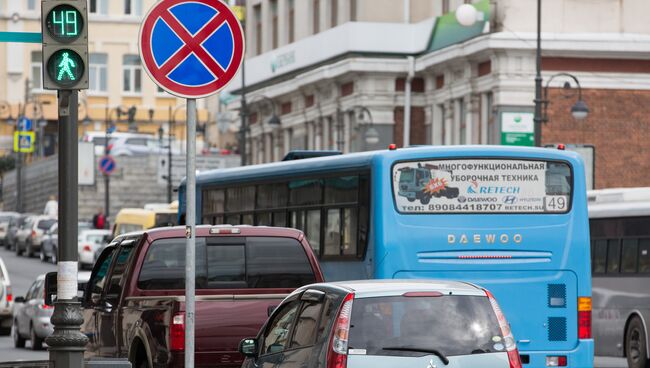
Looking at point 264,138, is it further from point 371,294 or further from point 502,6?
point 371,294

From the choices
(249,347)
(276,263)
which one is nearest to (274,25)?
(276,263)

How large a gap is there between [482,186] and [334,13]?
46.8 meters

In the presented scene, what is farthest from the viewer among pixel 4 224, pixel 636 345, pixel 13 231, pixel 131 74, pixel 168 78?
pixel 131 74

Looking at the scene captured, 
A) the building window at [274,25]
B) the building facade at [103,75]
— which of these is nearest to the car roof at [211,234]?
the building window at [274,25]

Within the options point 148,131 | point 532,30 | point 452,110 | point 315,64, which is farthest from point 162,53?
point 148,131

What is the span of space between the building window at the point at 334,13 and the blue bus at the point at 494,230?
45203mm

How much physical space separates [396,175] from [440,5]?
134ft

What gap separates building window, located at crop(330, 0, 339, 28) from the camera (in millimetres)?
65594

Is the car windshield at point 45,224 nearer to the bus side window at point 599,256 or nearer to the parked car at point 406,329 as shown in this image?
the bus side window at point 599,256

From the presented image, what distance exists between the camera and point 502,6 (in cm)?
5312

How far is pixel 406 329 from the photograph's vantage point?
11.3 m

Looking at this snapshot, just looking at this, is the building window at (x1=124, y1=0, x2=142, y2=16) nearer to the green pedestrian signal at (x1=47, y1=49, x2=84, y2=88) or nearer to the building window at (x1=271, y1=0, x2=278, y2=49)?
the building window at (x1=271, y1=0, x2=278, y2=49)

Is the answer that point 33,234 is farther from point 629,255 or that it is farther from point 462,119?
point 629,255

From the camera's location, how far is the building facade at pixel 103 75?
11175 cm
